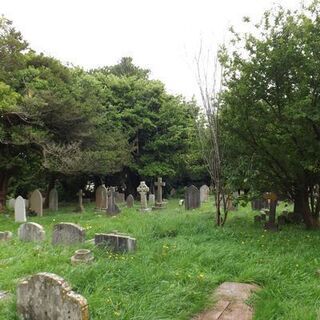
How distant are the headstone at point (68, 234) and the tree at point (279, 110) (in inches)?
171

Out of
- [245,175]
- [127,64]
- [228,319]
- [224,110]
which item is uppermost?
[127,64]

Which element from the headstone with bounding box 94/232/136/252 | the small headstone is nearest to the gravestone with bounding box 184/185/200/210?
the headstone with bounding box 94/232/136/252

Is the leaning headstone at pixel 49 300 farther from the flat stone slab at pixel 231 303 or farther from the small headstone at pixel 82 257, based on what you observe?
the small headstone at pixel 82 257

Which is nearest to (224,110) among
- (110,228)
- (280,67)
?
(280,67)

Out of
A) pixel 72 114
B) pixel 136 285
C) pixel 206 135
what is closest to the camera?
pixel 136 285

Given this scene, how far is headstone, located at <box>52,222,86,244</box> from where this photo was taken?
26.3ft

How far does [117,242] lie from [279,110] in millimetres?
5042

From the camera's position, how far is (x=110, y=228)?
34.3ft

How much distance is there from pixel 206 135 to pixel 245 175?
219 centimetres

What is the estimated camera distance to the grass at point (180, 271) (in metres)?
4.64

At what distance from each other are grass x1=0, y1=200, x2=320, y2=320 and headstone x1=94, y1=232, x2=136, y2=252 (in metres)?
0.18

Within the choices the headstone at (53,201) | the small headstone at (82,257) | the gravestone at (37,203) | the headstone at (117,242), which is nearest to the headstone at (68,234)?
the headstone at (117,242)

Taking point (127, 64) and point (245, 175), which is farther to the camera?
point (127, 64)

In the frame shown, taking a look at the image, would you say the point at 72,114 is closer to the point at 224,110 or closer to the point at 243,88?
the point at 224,110
